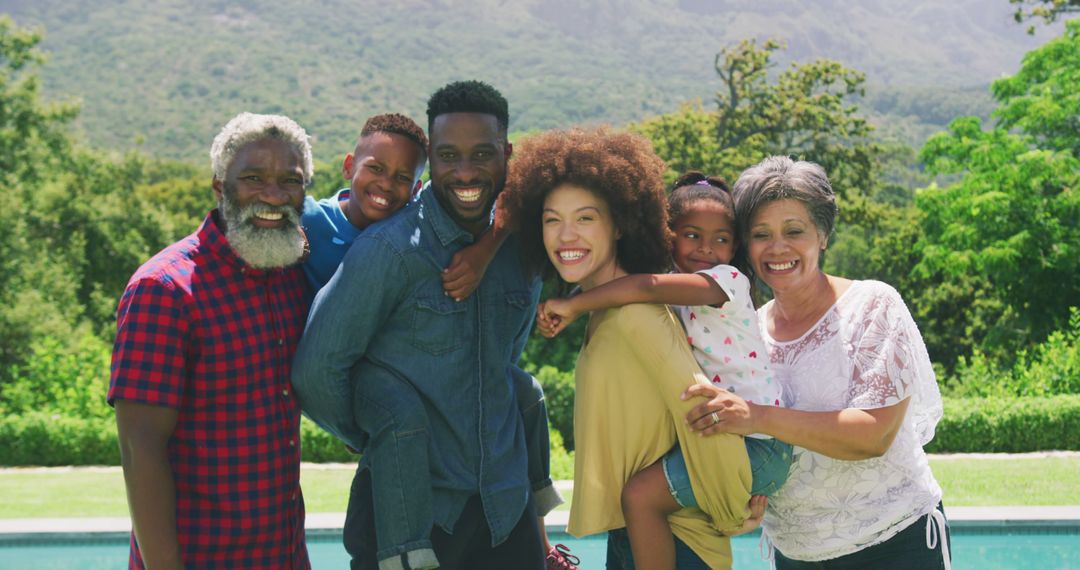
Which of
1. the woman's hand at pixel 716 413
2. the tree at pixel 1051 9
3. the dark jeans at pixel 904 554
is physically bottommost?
the dark jeans at pixel 904 554

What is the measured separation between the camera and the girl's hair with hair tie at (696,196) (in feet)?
9.87

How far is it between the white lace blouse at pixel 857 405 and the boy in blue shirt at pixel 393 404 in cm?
81

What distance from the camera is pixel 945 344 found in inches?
919

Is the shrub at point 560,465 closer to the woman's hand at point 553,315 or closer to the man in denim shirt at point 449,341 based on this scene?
the man in denim shirt at point 449,341

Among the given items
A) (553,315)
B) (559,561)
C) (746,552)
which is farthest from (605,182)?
(746,552)

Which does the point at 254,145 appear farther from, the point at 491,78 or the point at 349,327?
the point at 491,78

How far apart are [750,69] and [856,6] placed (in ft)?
440

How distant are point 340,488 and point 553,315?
21.4 ft

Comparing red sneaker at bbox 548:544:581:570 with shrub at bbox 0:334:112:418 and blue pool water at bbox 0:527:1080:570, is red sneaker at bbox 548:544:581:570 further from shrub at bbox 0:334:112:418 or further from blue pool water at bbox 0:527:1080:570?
shrub at bbox 0:334:112:418

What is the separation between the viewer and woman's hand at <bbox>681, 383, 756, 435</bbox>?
8.59ft

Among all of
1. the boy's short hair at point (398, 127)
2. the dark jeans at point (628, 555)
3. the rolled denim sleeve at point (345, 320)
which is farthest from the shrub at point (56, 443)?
the dark jeans at point (628, 555)

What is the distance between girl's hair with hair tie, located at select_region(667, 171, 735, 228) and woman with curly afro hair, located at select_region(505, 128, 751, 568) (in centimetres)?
19

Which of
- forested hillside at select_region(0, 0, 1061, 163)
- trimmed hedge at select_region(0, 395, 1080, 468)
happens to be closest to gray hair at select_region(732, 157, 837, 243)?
trimmed hedge at select_region(0, 395, 1080, 468)

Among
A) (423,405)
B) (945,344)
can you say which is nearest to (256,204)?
(423,405)
